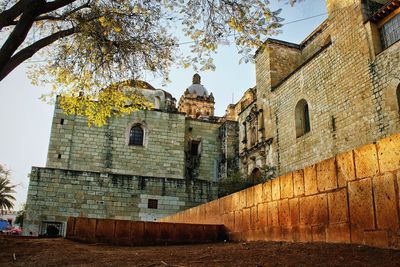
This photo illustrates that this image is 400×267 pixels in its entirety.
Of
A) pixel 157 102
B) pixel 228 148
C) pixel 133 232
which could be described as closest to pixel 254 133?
pixel 228 148

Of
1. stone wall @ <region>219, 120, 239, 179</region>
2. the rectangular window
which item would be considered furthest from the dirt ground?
stone wall @ <region>219, 120, 239, 179</region>

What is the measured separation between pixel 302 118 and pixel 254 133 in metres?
4.61

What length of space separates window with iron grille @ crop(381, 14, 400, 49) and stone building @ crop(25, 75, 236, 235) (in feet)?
27.6

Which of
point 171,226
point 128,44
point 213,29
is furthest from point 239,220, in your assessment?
point 128,44

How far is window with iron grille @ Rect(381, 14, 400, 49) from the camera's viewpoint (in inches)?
435

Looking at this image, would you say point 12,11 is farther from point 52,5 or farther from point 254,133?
point 254,133

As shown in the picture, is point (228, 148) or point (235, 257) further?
point (228, 148)

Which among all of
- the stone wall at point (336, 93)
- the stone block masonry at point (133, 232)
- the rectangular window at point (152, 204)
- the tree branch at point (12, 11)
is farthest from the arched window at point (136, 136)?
the stone block masonry at point (133, 232)

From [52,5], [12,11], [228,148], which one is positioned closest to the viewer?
[12,11]

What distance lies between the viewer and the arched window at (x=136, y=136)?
2197 cm

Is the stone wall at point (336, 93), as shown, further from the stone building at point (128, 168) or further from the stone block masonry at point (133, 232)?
the stone block masonry at point (133, 232)

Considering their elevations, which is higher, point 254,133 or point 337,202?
point 254,133

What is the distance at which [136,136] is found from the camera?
72.7 ft

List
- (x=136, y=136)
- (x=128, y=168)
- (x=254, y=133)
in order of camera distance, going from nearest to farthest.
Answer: (x=254, y=133)
(x=128, y=168)
(x=136, y=136)
